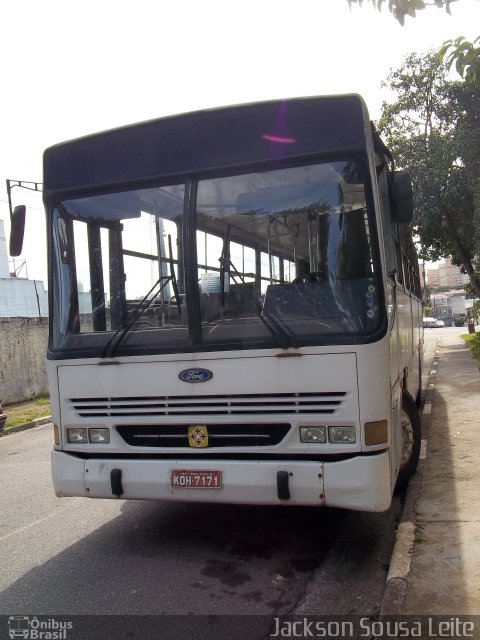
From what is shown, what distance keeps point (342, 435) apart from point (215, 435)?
0.88 metres

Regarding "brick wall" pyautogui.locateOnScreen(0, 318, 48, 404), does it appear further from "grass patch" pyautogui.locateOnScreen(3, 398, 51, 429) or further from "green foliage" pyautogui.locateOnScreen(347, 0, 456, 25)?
"green foliage" pyautogui.locateOnScreen(347, 0, 456, 25)

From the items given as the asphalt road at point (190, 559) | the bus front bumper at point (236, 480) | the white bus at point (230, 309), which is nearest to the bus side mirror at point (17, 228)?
the white bus at point (230, 309)

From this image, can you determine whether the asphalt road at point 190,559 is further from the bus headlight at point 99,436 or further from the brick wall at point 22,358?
Result: the brick wall at point 22,358

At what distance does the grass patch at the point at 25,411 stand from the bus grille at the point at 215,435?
8.44 meters

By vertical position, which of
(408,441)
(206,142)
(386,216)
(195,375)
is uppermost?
(206,142)

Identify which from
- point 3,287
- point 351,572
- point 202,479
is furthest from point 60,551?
point 3,287

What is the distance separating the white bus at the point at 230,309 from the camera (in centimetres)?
390

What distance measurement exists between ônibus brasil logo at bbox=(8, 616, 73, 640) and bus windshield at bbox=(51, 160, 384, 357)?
5.81 feet

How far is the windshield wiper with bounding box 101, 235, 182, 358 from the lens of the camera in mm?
4328

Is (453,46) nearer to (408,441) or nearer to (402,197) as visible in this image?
(402,197)

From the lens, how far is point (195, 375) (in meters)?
4.12

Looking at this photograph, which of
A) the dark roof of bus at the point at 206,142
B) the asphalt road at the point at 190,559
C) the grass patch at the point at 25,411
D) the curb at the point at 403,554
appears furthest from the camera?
the grass patch at the point at 25,411

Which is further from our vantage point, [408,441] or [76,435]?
[408,441]

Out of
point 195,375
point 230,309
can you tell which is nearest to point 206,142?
point 230,309
